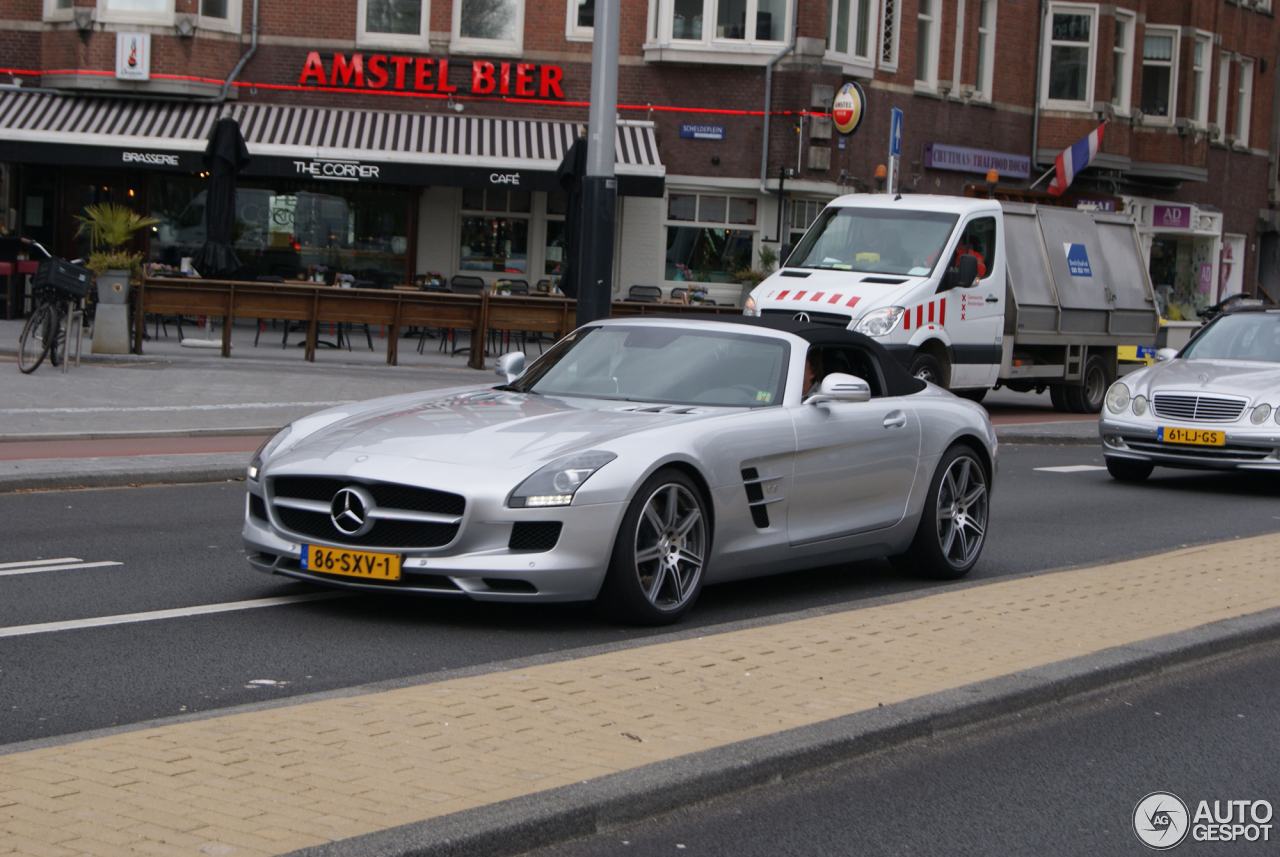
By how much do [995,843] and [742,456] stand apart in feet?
9.66

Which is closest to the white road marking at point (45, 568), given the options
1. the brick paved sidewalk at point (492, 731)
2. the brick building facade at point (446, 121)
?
the brick paved sidewalk at point (492, 731)

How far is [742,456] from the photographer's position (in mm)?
7094

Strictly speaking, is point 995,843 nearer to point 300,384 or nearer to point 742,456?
point 742,456

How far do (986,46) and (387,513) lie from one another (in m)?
29.2

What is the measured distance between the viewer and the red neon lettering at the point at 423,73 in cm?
2792

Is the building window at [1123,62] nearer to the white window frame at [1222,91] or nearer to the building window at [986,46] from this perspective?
the building window at [986,46]

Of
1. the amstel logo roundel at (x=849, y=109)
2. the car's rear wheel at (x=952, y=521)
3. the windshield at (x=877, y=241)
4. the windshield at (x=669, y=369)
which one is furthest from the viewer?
the amstel logo roundel at (x=849, y=109)

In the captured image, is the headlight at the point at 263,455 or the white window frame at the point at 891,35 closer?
the headlight at the point at 263,455

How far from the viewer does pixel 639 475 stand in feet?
21.3

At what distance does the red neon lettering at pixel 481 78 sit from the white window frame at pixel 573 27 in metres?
1.52

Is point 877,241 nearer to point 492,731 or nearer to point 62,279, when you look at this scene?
point 62,279

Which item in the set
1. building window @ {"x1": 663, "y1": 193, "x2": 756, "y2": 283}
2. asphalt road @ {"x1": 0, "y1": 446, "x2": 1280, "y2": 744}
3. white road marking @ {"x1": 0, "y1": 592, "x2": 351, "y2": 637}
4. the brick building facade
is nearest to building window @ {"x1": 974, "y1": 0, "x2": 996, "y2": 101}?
the brick building facade

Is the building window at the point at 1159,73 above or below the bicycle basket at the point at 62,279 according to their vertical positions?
above

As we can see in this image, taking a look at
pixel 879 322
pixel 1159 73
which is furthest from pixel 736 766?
pixel 1159 73
